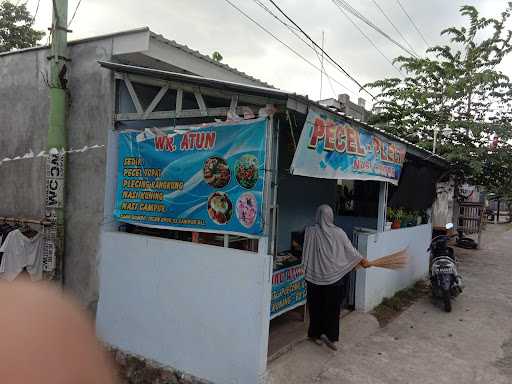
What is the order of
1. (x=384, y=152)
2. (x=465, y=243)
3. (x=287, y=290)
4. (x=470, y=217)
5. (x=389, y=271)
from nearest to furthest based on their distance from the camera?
1. (x=287, y=290)
2. (x=384, y=152)
3. (x=389, y=271)
4. (x=465, y=243)
5. (x=470, y=217)

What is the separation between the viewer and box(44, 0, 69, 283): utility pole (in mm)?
5262

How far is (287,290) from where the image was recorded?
205 inches

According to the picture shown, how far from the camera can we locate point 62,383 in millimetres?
4824

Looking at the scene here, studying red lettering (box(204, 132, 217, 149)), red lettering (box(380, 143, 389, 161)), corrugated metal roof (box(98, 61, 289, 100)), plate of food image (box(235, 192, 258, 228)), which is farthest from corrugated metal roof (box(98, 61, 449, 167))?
plate of food image (box(235, 192, 258, 228))

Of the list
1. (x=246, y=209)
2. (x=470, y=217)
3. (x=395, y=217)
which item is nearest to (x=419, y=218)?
(x=395, y=217)

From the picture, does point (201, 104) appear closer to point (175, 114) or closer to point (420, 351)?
point (175, 114)

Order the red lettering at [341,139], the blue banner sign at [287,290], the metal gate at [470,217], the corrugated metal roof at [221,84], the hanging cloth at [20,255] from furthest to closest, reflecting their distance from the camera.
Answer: the metal gate at [470,217] < the hanging cloth at [20,255] < the blue banner sign at [287,290] < the red lettering at [341,139] < the corrugated metal roof at [221,84]

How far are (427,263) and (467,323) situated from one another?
3.24 meters

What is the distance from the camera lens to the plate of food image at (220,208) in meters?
4.04

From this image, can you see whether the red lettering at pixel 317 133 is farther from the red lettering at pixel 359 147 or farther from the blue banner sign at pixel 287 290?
the blue banner sign at pixel 287 290

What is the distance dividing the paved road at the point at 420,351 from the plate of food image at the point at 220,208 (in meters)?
1.61

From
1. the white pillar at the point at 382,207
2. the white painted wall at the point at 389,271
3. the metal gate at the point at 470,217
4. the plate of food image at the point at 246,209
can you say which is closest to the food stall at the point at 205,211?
the plate of food image at the point at 246,209

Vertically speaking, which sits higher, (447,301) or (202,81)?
(202,81)

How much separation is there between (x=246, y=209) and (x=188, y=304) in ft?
4.19
